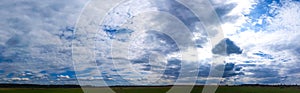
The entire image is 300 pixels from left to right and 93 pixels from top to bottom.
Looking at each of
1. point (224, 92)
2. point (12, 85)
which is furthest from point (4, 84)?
point (224, 92)

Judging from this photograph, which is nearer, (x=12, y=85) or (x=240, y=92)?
(x=240, y=92)

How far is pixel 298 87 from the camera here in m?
180

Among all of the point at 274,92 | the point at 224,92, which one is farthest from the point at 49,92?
the point at 274,92

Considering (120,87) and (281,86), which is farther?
(281,86)

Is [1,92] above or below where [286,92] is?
above

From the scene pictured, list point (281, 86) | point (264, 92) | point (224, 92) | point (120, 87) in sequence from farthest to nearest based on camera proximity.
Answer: point (281, 86)
point (120, 87)
point (264, 92)
point (224, 92)

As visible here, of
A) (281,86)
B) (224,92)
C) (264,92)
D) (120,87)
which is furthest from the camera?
(281,86)

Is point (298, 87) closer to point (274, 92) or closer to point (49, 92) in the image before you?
point (274, 92)

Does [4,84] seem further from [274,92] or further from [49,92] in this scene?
[274,92]

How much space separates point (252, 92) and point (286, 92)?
55.3ft

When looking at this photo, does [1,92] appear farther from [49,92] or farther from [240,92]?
[240,92]

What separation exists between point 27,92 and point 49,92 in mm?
8259

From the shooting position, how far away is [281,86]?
187 meters

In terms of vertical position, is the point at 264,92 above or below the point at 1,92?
below
